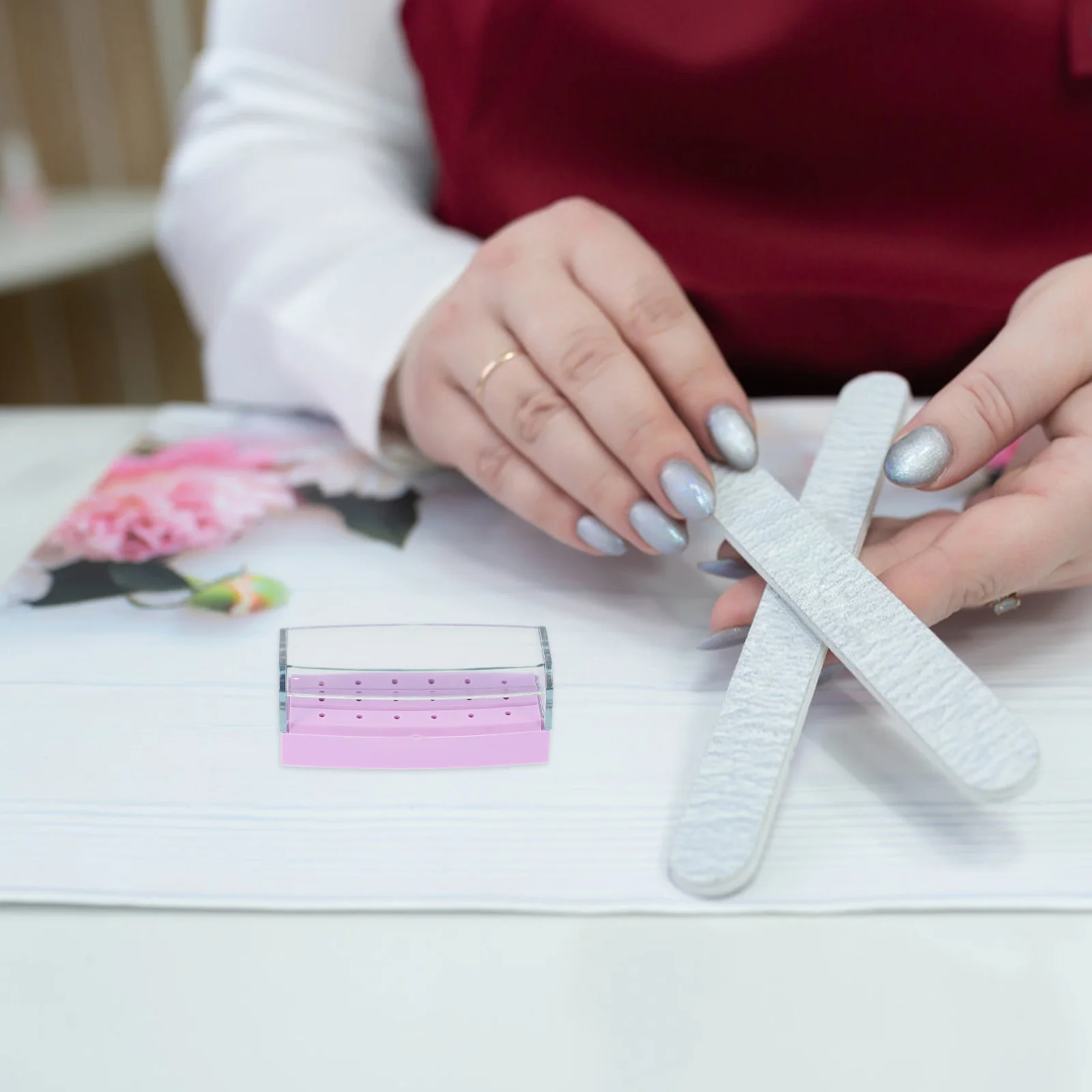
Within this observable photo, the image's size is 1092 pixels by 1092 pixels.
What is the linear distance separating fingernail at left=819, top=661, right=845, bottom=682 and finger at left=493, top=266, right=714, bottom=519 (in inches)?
2.2

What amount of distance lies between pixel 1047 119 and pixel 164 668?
41 centimetres

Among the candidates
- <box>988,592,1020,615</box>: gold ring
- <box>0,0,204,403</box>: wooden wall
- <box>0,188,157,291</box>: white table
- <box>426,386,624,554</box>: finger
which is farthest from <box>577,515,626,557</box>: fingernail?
<box>0,0,204,403</box>: wooden wall

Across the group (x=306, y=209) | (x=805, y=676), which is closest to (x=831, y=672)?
(x=805, y=676)

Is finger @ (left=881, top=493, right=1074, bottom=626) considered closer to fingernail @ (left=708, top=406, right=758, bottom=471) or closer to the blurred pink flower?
fingernail @ (left=708, top=406, right=758, bottom=471)

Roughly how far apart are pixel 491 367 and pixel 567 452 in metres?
0.05

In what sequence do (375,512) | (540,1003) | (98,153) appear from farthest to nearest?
1. (98,153)
2. (375,512)
3. (540,1003)

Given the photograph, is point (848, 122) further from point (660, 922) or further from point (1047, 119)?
point (660, 922)

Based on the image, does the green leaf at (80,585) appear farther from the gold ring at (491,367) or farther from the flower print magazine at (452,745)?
the gold ring at (491,367)

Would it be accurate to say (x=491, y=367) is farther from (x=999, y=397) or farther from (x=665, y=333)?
(x=999, y=397)

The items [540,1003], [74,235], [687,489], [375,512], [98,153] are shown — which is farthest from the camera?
[98,153]

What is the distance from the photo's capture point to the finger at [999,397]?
316mm

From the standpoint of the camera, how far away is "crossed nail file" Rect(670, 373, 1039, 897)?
0.25 m

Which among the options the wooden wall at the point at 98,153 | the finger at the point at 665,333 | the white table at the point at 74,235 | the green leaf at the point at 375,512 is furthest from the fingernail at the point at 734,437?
the wooden wall at the point at 98,153

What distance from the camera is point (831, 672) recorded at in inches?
12.3
